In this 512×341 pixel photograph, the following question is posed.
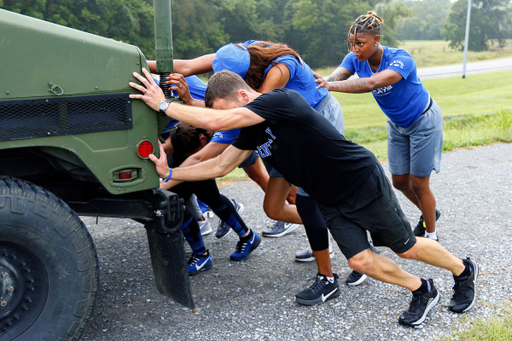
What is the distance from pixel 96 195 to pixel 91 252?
0.60 metres

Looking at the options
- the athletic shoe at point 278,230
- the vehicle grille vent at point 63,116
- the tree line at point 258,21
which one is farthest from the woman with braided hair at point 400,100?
the tree line at point 258,21

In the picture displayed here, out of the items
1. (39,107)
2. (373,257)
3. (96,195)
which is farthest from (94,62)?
(373,257)

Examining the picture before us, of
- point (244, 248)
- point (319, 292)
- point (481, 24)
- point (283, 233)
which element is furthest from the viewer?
point (481, 24)

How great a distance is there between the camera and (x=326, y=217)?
9.98 feet

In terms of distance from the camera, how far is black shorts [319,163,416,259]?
9.57 feet

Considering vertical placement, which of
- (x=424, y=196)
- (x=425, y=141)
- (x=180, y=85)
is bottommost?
(x=424, y=196)

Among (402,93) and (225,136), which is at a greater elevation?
(402,93)

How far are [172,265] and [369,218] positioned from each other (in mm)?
1214

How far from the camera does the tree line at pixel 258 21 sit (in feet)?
124

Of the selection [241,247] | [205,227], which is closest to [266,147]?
[241,247]

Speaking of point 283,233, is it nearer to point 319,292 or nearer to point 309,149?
point 319,292

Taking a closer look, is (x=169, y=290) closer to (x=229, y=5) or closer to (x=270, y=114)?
(x=270, y=114)

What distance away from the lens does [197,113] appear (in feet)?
9.14

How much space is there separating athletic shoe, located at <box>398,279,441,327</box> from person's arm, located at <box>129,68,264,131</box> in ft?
4.94
